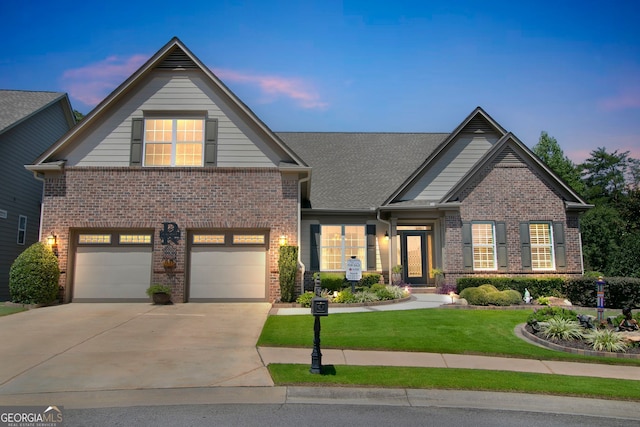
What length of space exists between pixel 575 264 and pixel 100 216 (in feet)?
58.9

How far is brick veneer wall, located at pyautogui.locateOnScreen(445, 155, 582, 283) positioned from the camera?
57.9 ft

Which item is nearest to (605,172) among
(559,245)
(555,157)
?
(555,157)

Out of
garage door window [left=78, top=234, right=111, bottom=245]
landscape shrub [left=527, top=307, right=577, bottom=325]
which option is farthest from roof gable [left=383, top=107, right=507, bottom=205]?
garage door window [left=78, top=234, right=111, bottom=245]

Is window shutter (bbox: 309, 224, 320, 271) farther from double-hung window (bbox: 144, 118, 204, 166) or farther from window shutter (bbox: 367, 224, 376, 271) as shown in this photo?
double-hung window (bbox: 144, 118, 204, 166)

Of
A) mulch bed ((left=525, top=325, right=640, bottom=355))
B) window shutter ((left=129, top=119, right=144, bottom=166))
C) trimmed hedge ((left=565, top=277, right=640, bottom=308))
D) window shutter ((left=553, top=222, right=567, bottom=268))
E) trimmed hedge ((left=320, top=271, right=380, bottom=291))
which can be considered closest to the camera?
mulch bed ((left=525, top=325, right=640, bottom=355))

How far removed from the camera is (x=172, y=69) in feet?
52.9

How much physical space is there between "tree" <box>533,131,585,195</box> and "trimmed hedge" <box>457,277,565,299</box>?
26.1 metres

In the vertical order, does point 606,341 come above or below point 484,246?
below

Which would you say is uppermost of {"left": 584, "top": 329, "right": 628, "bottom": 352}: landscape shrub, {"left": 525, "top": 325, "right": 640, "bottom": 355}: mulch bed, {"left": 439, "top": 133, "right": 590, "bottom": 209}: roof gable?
{"left": 439, "top": 133, "right": 590, "bottom": 209}: roof gable

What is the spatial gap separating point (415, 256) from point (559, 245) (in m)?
5.74

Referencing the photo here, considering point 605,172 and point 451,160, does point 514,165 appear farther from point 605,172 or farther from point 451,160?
point 605,172

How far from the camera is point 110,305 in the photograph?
1468 centimetres

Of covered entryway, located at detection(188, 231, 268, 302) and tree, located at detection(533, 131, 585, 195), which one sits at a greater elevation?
tree, located at detection(533, 131, 585, 195)

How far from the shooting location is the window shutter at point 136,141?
15594 millimetres
